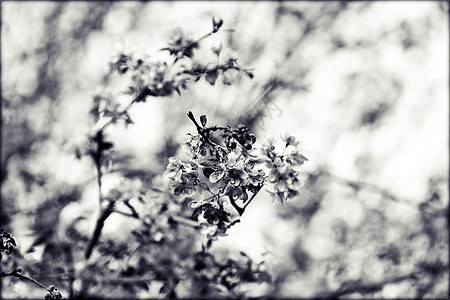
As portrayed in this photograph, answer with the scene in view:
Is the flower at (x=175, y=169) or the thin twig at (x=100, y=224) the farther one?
the thin twig at (x=100, y=224)

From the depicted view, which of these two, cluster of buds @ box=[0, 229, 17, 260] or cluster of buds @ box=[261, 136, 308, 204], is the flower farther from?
cluster of buds @ box=[0, 229, 17, 260]

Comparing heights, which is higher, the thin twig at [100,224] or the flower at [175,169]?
the thin twig at [100,224]

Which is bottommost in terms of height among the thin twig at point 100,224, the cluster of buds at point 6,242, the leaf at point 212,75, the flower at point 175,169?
the cluster of buds at point 6,242

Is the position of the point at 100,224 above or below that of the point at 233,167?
above

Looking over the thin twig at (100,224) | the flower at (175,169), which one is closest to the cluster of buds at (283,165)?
the flower at (175,169)

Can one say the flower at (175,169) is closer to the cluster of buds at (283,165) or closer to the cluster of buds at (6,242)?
the cluster of buds at (283,165)

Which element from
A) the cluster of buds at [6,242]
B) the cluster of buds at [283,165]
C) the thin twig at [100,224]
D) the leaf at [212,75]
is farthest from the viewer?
the thin twig at [100,224]

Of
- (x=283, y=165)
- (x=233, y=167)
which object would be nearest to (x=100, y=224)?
(x=233, y=167)

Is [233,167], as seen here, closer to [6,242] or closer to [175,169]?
[175,169]

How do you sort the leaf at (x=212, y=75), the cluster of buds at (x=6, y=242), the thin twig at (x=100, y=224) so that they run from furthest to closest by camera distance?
the thin twig at (x=100, y=224)
the leaf at (x=212, y=75)
the cluster of buds at (x=6, y=242)

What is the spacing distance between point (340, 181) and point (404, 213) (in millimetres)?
1540

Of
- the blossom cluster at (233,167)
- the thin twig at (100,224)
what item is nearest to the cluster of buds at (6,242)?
the thin twig at (100,224)

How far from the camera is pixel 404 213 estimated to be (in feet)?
19.6

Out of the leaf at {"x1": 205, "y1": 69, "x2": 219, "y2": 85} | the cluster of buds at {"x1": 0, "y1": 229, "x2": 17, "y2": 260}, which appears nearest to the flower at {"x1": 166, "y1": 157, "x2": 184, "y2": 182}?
the leaf at {"x1": 205, "y1": 69, "x2": 219, "y2": 85}
